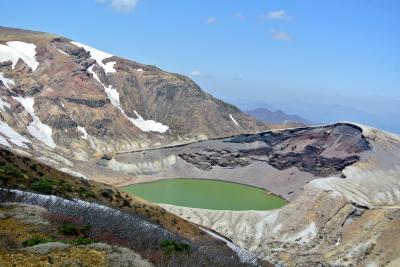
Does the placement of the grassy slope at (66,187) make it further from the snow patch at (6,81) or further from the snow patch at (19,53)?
the snow patch at (19,53)

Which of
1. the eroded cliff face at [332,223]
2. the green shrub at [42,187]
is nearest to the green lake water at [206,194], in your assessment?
the eroded cliff face at [332,223]

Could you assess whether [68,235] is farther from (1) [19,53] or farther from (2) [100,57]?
(2) [100,57]

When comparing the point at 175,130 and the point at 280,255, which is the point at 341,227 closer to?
the point at 280,255

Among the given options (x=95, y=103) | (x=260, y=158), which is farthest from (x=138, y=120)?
(x=260, y=158)

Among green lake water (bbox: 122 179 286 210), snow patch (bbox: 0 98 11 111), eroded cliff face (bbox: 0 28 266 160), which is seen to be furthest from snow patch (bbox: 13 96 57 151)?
green lake water (bbox: 122 179 286 210)

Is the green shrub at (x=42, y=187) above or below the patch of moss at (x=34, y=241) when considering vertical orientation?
above
